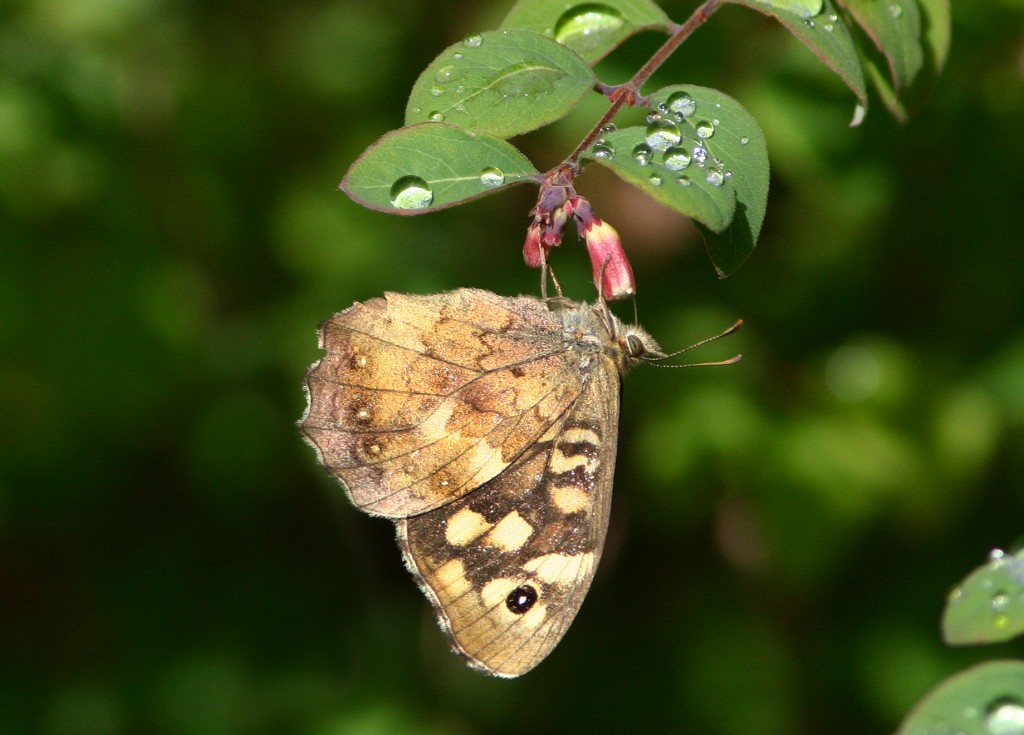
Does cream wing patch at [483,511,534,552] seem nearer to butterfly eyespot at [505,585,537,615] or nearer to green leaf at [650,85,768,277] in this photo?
butterfly eyespot at [505,585,537,615]

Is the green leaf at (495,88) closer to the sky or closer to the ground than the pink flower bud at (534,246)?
closer to the sky

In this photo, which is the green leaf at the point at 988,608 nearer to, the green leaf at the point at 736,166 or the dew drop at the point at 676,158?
the green leaf at the point at 736,166

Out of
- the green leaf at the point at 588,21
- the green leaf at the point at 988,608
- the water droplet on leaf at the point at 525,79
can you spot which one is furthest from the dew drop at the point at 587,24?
the green leaf at the point at 988,608

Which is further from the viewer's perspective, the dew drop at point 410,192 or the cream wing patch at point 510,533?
the cream wing patch at point 510,533

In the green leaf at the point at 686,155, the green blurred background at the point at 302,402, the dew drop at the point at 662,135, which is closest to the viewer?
the green leaf at the point at 686,155

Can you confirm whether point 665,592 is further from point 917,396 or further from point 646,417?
point 917,396

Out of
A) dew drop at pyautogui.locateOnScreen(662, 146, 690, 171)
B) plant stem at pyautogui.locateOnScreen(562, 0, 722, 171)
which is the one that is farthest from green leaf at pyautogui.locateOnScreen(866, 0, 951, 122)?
dew drop at pyautogui.locateOnScreen(662, 146, 690, 171)

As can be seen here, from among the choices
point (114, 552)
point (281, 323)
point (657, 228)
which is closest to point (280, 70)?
point (281, 323)

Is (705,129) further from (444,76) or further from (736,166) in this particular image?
(444,76)
